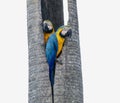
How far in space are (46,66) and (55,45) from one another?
342 millimetres

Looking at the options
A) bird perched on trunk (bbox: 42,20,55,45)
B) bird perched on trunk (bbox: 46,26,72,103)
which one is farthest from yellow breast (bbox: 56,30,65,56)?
bird perched on trunk (bbox: 42,20,55,45)

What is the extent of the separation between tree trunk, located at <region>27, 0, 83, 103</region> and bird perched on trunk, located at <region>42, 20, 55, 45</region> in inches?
2.7

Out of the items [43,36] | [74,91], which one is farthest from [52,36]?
[74,91]

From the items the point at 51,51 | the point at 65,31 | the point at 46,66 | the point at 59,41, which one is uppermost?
the point at 65,31

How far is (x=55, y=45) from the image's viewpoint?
1076 cm

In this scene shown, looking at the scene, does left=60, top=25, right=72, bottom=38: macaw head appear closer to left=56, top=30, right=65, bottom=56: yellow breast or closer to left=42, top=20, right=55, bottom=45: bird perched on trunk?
left=56, top=30, right=65, bottom=56: yellow breast

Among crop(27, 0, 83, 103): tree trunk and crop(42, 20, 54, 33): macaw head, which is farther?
crop(42, 20, 54, 33): macaw head

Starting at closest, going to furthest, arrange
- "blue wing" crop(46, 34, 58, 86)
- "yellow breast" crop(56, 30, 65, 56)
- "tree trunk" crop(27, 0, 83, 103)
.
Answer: "tree trunk" crop(27, 0, 83, 103) → "blue wing" crop(46, 34, 58, 86) → "yellow breast" crop(56, 30, 65, 56)

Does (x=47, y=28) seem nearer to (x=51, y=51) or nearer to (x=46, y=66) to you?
(x=51, y=51)

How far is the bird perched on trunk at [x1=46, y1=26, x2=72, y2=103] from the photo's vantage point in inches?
419

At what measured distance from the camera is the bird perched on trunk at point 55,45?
10648mm

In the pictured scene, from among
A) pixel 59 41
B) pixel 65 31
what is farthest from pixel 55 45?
pixel 65 31

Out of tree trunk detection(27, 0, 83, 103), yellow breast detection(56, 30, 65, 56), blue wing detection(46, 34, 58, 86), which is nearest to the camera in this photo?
tree trunk detection(27, 0, 83, 103)

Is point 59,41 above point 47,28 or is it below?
below
